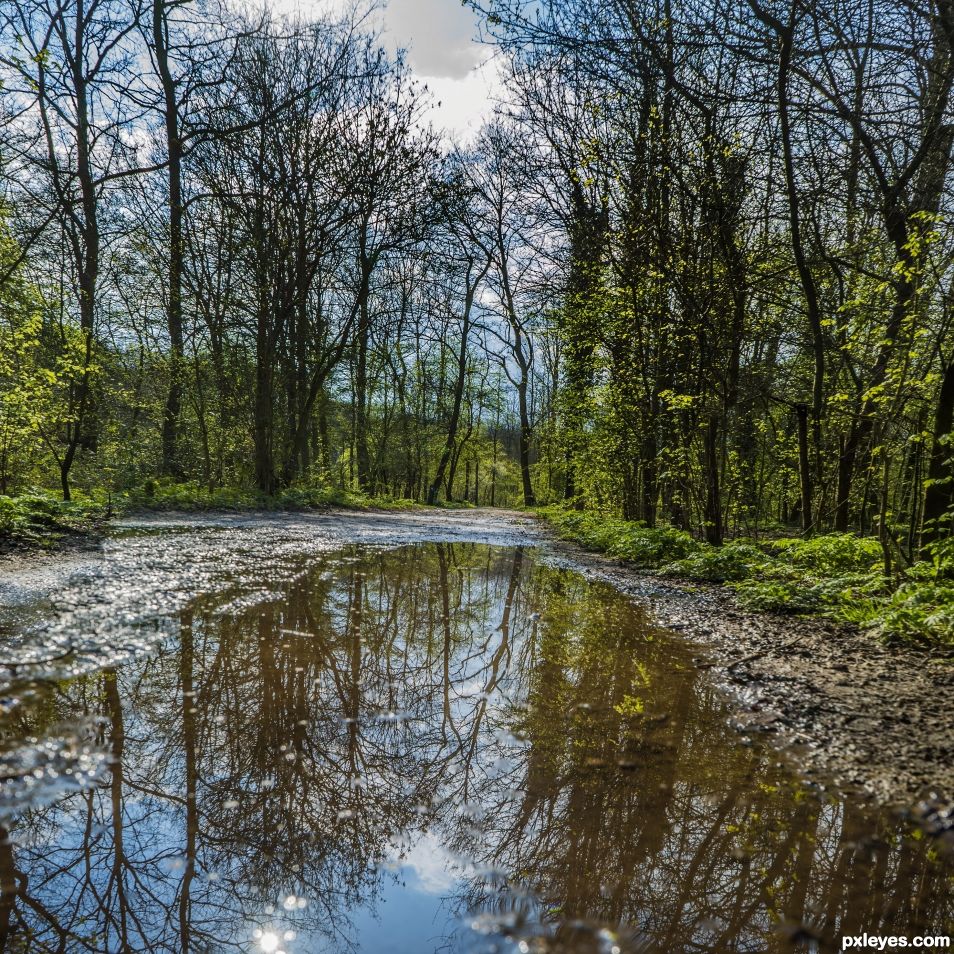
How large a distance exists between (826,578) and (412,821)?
5.20m

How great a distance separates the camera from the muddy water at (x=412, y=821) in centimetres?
148

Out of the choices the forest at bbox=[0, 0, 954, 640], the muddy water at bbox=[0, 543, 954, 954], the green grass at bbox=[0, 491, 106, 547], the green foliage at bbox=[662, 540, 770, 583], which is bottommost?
the muddy water at bbox=[0, 543, 954, 954]

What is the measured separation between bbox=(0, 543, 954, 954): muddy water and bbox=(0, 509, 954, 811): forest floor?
214 millimetres

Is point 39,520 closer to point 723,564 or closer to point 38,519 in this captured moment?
point 38,519

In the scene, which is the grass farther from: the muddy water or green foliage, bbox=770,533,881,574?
the muddy water

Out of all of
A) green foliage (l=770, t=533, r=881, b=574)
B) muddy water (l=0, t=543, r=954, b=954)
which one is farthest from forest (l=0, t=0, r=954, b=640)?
muddy water (l=0, t=543, r=954, b=954)

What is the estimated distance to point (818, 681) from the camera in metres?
3.34

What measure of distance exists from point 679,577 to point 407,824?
236 inches

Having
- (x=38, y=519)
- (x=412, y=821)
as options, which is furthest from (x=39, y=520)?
(x=412, y=821)

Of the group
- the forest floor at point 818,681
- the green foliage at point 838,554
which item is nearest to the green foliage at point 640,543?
the forest floor at point 818,681

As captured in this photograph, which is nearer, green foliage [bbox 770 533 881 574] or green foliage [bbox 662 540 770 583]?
green foliage [bbox 770 533 881 574]

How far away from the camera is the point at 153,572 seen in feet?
16.9

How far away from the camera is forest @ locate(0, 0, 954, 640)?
596 cm

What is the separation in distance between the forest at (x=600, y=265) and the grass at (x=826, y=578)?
49 millimetres
